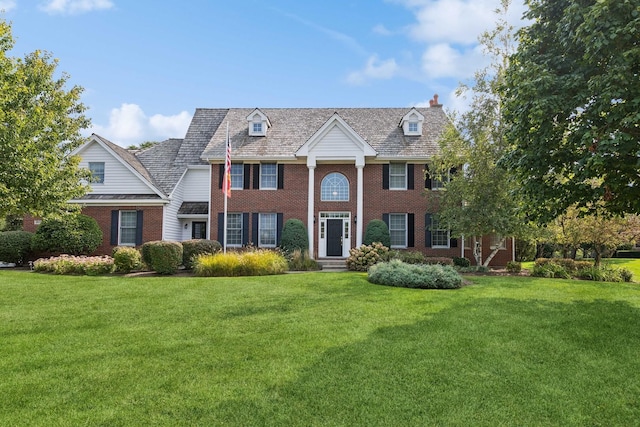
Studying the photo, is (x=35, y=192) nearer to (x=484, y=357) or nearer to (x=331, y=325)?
(x=331, y=325)

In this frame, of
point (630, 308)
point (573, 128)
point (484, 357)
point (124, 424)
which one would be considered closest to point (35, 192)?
point (124, 424)

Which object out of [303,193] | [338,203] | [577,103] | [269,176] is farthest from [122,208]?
[577,103]

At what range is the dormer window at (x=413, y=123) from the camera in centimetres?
2169

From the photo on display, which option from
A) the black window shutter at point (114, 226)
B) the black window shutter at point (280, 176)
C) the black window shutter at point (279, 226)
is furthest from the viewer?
the black window shutter at point (280, 176)

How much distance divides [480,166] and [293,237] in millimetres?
8616

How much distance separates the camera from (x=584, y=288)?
39.0 feet

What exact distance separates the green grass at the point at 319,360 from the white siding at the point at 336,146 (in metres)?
11.3

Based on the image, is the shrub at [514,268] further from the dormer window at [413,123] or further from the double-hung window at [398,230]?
the dormer window at [413,123]

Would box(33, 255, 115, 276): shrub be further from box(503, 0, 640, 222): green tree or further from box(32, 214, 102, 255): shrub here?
box(503, 0, 640, 222): green tree

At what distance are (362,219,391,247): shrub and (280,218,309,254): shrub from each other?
2.81 m

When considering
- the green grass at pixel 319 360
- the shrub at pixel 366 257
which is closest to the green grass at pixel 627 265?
the shrub at pixel 366 257

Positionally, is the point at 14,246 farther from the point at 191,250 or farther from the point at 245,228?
the point at 245,228

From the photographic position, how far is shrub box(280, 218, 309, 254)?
63.3 feet

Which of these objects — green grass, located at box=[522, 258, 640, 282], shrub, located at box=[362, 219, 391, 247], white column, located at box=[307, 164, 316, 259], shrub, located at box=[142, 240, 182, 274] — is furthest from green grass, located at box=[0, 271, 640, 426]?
white column, located at box=[307, 164, 316, 259]
